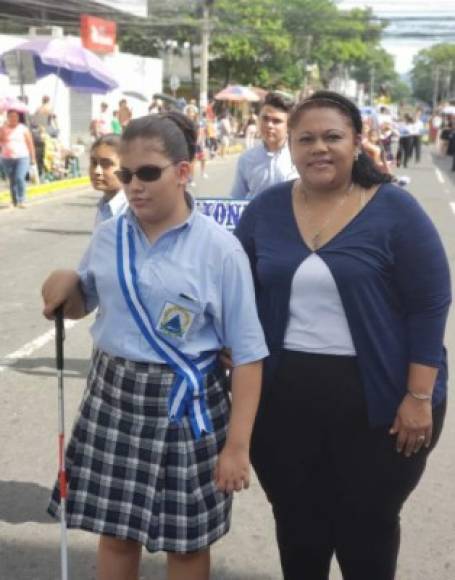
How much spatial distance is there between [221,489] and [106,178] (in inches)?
68.9

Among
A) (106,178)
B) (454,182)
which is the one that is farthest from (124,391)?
(454,182)

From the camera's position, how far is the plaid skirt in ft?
7.22

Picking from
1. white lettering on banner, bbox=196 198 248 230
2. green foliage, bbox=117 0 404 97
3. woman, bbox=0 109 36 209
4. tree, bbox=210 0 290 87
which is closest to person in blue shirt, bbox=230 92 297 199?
white lettering on banner, bbox=196 198 248 230

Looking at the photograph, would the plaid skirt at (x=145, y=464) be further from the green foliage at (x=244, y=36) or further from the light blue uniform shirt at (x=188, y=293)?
the green foliage at (x=244, y=36)

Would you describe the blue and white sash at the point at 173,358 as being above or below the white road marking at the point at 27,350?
above

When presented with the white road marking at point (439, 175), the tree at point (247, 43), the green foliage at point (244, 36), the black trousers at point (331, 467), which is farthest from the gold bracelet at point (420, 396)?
the tree at point (247, 43)

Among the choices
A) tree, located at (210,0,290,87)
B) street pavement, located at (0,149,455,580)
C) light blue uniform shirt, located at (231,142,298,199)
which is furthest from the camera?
tree, located at (210,0,290,87)

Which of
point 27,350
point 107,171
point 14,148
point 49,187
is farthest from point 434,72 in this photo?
point 107,171

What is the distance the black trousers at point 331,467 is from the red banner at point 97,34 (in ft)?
75.9

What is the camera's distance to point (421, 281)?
2.24 meters

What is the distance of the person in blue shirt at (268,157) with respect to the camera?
4.72m

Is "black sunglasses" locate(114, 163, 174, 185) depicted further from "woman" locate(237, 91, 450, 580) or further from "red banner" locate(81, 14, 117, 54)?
"red banner" locate(81, 14, 117, 54)

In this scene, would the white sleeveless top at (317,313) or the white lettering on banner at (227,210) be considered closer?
the white sleeveless top at (317,313)

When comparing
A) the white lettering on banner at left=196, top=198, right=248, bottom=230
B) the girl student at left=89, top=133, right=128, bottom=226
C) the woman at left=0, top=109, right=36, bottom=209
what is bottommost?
the woman at left=0, top=109, right=36, bottom=209
